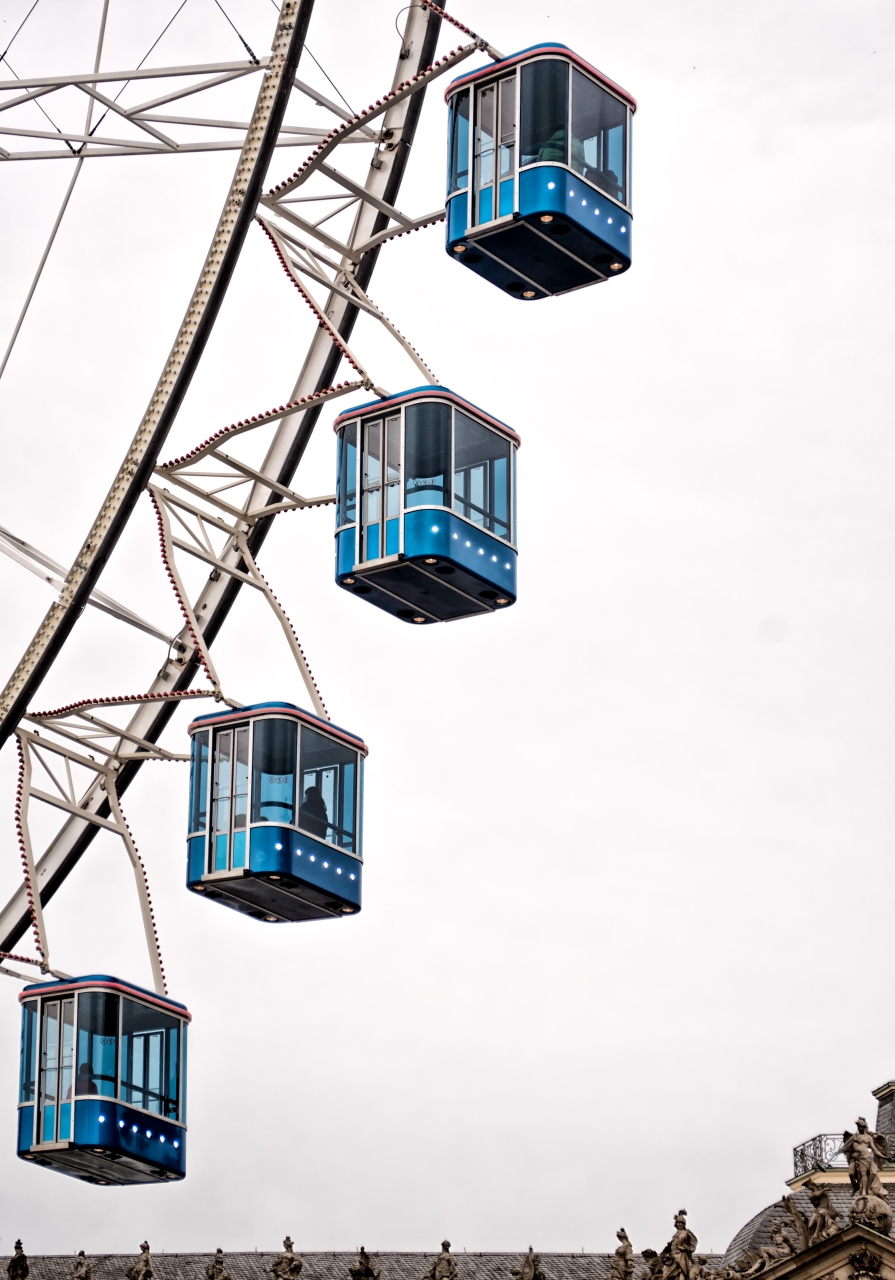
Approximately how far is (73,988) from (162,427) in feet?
24.7

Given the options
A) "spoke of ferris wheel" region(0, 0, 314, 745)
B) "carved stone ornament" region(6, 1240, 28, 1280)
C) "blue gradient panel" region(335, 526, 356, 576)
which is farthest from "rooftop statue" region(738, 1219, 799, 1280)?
"blue gradient panel" region(335, 526, 356, 576)

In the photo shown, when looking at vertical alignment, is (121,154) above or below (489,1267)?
above

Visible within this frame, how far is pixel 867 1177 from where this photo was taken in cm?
6756

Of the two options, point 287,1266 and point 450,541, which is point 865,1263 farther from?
point 450,541

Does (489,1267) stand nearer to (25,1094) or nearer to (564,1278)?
(564,1278)

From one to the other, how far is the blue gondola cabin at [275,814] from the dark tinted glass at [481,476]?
11.8 feet

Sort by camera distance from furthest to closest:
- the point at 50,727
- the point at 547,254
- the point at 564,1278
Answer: the point at 564,1278 < the point at 50,727 < the point at 547,254

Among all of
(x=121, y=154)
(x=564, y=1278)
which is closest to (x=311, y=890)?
(x=121, y=154)

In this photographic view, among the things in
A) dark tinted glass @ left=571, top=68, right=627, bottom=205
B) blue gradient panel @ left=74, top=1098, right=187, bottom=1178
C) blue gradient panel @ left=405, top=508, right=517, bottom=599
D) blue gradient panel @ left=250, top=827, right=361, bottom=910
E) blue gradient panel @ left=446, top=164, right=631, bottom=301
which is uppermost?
dark tinted glass @ left=571, top=68, right=627, bottom=205

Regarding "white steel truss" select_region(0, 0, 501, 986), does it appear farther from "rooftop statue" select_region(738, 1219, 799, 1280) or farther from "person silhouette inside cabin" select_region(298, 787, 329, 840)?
"rooftop statue" select_region(738, 1219, 799, 1280)

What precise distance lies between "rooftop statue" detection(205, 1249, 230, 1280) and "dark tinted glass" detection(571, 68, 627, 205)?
48.3m

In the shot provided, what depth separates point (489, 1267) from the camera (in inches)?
3499

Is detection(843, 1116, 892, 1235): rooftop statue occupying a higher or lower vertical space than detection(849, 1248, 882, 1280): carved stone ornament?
higher

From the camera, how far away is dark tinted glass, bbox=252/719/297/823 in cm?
4116
